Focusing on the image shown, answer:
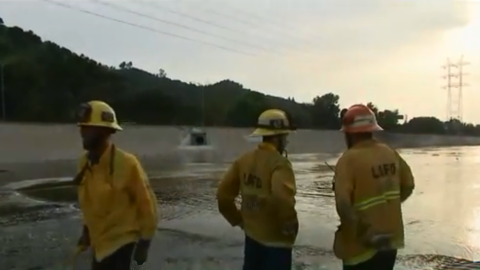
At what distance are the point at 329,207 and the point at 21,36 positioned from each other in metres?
51.7

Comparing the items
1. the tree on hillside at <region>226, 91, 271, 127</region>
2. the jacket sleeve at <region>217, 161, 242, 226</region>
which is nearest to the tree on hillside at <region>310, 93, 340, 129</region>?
the tree on hillside at <region>226, 91, 271, 127</region>

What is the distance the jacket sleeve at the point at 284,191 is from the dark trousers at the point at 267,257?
25 centimetres

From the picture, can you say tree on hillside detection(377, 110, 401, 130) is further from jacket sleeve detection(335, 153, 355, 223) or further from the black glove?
the black glove

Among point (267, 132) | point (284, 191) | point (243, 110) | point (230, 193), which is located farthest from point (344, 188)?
point (243, 110)

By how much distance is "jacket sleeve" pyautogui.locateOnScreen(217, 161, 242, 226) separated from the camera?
4.34 metres

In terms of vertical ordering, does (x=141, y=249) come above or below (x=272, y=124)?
below

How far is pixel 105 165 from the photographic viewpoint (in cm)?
350

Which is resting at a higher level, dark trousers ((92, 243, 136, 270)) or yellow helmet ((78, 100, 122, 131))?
yellow helmet ((78, 100, 122, 131))

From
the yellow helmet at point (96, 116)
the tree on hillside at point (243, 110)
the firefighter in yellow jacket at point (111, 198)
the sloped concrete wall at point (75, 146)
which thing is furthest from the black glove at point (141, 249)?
the tree on hillside at point (243, 110)

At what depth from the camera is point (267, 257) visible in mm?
4098

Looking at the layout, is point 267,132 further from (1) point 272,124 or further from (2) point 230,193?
(2) point 230,193

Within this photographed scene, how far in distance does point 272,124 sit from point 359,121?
0.58m

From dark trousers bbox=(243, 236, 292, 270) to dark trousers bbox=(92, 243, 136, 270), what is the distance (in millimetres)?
934

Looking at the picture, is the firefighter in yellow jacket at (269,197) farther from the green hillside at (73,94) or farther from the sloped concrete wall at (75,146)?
the green hillside at (73,94)
